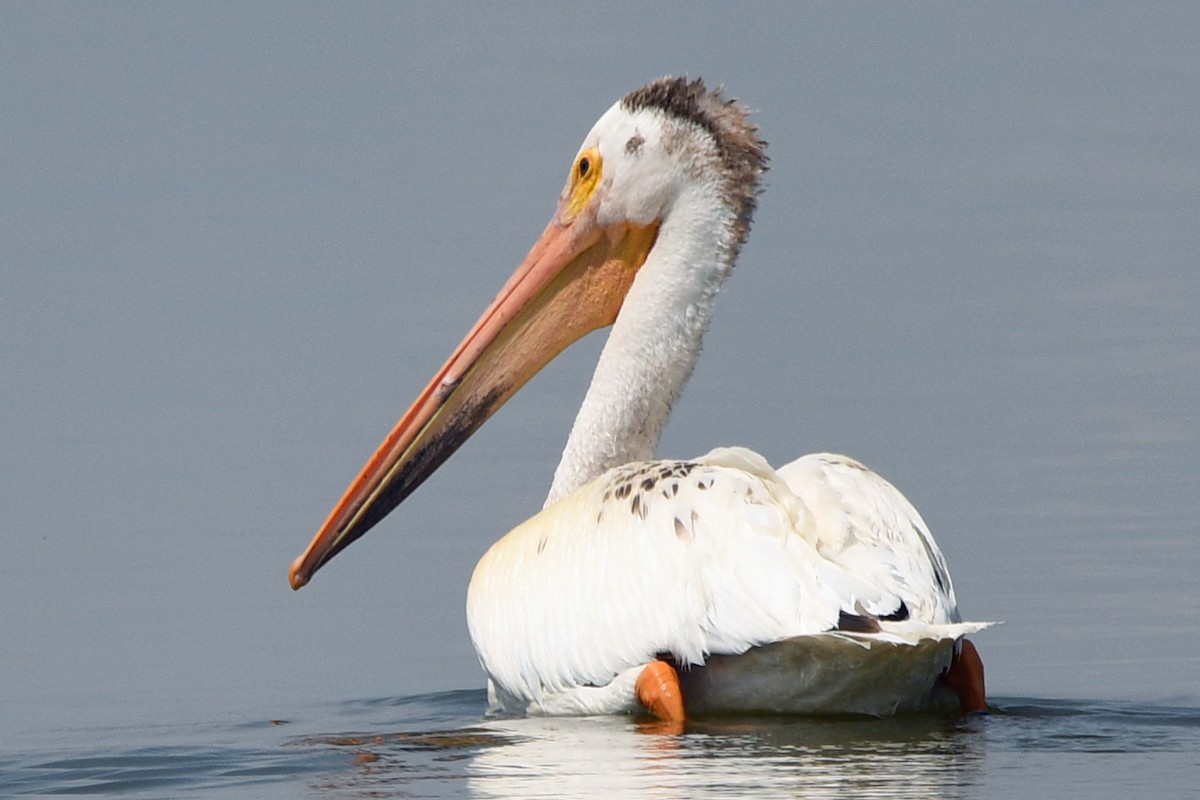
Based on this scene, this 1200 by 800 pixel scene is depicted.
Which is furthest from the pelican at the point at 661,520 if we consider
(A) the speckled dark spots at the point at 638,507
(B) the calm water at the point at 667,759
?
(B) the calm water at the point at 667,759

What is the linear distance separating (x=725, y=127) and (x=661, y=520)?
5.94ft

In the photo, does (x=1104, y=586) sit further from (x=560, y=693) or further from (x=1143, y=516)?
(x=560, y=693)

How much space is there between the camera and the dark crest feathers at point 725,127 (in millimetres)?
7492

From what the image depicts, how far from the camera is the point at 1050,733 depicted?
619 centimetres

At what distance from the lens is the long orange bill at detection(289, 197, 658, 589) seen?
779cm

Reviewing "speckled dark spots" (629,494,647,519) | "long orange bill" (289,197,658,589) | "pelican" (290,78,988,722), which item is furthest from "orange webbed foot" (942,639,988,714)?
"long orange bill" (289,197,658,589)

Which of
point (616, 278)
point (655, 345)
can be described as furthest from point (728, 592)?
point (616, 278)

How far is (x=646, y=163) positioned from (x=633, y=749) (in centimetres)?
239

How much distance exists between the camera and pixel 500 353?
7883 millimetres

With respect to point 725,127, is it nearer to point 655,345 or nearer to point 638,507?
point 655,345

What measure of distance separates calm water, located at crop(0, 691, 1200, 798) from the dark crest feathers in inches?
72.4

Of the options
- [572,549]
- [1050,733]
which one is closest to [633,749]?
[572,549]

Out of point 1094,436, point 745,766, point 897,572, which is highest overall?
point 1094,436

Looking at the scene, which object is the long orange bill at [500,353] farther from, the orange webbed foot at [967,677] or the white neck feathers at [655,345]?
the orange webbed foot at [967,677]
